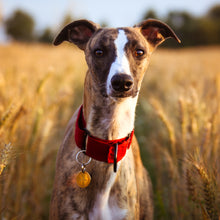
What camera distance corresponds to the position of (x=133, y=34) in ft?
7.42

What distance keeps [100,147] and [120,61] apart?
2.39 ft

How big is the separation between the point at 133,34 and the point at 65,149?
1218 mm

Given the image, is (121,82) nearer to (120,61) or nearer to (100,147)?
(120,61)

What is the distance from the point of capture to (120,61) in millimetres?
1995

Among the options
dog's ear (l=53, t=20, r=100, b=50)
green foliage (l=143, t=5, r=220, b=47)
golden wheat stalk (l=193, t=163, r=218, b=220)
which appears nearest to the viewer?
golden wheat stalk (l=193, t=163, r=218, b=220)

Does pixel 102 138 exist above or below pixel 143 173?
above

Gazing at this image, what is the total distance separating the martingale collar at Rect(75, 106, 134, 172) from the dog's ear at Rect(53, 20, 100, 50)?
3.15ft

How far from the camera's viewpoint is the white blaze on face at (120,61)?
6.30 ft

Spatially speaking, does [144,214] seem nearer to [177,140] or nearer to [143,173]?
[143,173]

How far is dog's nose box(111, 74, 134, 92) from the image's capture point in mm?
1850

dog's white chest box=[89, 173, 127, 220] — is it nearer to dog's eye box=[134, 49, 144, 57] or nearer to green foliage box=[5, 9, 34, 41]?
dog's eye box=[134, 49, 144, 57]

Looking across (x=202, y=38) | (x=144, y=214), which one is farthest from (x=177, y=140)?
(x=202, y=38)

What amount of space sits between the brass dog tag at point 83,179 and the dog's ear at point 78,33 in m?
1.29

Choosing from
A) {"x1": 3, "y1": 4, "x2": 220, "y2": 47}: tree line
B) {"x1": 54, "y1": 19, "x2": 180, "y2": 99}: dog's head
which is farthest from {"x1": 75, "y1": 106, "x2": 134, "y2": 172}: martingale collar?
{"x1": 3, "y1": 4, "x2": 220, "y2": 47}: tree line
